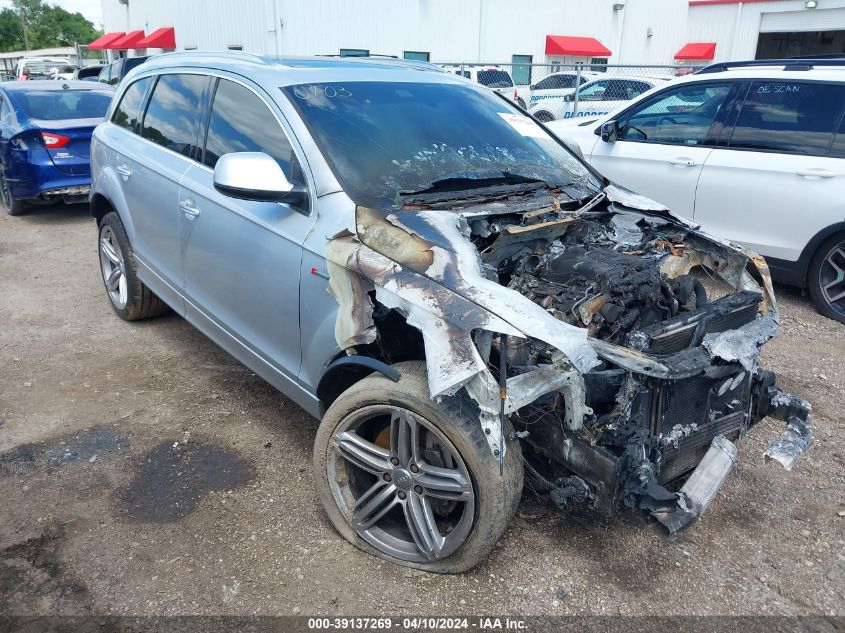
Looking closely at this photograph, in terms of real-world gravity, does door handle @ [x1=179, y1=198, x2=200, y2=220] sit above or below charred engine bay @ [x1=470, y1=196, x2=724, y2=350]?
above

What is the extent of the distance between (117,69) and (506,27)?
16.5m

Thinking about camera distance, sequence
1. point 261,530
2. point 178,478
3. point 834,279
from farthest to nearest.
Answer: point 834,279, point 178,478, point 261,530

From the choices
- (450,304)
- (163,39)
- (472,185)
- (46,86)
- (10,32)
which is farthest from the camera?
(10,32)

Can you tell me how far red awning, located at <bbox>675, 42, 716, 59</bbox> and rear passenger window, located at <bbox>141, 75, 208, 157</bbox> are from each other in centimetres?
3044

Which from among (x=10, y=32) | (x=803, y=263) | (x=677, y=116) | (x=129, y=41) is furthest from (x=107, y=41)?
(x=10, y=32)

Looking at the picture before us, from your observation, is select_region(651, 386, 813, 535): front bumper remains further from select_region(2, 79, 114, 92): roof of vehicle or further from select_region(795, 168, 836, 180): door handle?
select_region(2, 79, 114, 92): roof of vehicle

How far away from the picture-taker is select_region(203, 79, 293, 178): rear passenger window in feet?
10.5

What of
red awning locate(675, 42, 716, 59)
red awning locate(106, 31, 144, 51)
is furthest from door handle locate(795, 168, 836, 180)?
red awning locate(106, 31, 144, 51)

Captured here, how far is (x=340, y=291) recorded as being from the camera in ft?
8.96

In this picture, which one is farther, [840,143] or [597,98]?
[597,98]

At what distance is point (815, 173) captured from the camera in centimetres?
525

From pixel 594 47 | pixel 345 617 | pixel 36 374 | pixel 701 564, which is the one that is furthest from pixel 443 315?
pixel 594 47

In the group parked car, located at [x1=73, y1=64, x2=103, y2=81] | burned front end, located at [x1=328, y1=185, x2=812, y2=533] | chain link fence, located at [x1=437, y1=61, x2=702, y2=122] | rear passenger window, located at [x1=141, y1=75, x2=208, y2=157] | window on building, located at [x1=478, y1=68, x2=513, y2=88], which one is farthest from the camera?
parked car, located at [x1=73, y1=64, x2=103, y2=81]

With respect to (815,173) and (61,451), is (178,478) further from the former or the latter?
(815,173)
